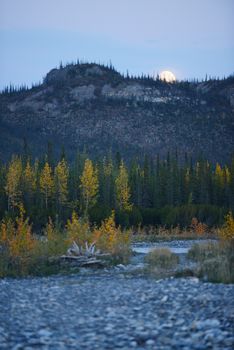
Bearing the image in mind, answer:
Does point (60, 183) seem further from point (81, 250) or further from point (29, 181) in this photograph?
point (81, 250)

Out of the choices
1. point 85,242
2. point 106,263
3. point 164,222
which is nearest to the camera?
point 106,263

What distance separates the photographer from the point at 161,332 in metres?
8.54

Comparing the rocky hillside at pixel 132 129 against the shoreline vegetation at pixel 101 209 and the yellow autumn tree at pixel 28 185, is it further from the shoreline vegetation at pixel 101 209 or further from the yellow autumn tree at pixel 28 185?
the yellow autumn tree at pixel 28 185

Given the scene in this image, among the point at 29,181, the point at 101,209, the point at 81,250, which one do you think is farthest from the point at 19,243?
the point at 29,181

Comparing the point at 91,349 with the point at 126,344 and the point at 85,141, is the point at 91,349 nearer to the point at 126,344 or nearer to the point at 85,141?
the point at 126,344

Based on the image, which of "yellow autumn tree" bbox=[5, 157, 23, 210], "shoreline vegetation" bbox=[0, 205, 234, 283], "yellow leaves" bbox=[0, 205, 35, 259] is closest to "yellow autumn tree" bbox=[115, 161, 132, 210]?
"yellow autumn tree" bbox=[5, 157, 23, 210]

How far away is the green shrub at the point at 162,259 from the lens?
1792cm

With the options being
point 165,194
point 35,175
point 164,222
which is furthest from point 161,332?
point 165,194

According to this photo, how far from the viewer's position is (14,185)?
2250 inches

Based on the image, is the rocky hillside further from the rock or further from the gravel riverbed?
the rock

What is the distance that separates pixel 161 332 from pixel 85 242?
36.2ft

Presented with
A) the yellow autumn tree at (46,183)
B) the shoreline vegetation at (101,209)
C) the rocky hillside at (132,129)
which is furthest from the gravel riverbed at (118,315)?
the rocky hillside at (132,129)

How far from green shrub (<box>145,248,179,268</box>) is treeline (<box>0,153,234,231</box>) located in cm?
2256

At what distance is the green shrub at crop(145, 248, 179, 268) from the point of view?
17.9 metres
